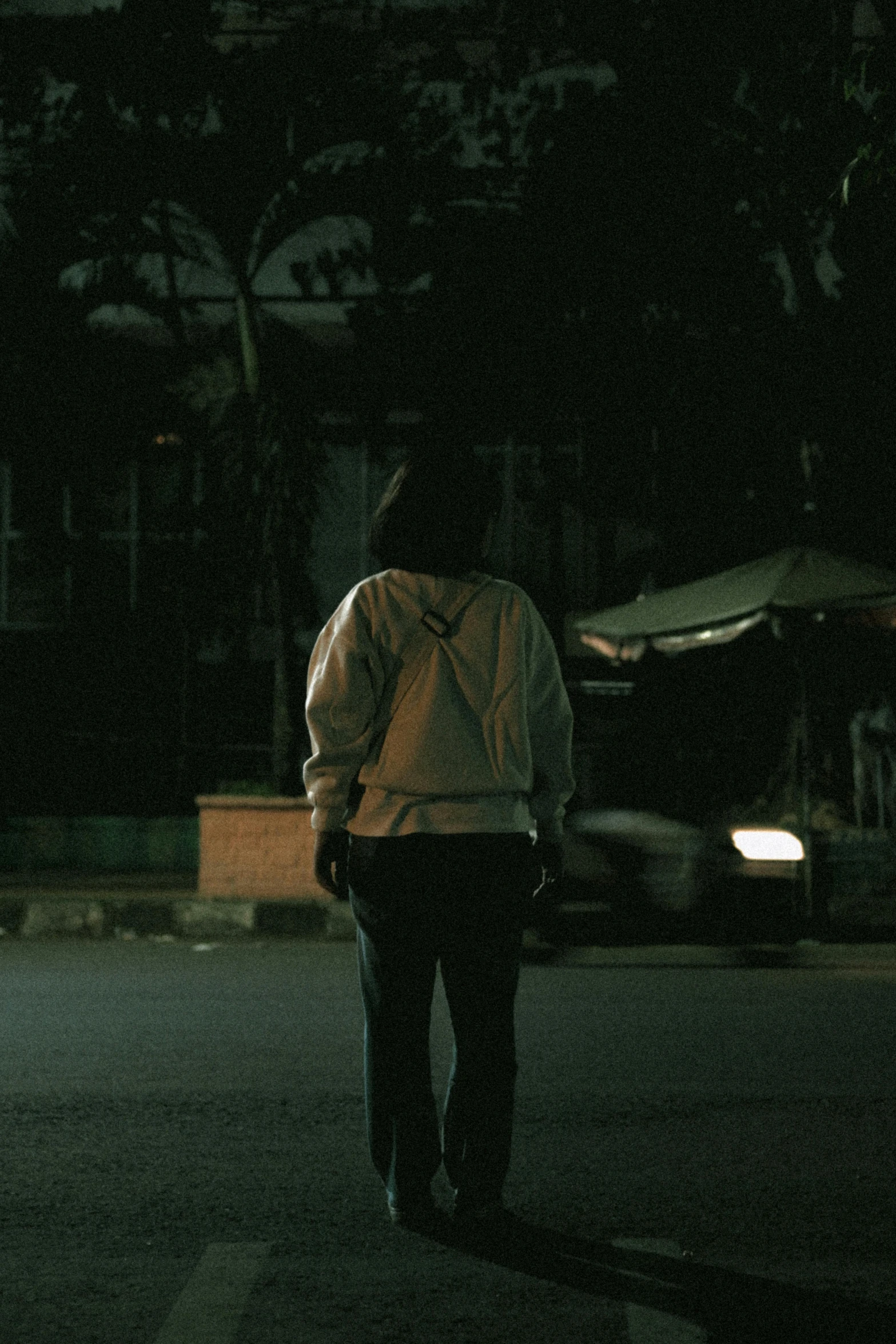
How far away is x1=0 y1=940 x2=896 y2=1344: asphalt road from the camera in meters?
3.71

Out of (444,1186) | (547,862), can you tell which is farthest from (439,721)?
(444,1186)

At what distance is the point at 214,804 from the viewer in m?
13.5

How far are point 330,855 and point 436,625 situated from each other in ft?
1.90

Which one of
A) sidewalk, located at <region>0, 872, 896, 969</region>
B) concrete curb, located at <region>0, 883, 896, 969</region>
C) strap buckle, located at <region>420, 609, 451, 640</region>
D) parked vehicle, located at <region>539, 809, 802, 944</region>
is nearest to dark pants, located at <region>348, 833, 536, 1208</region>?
strap buckle, located at <region>420, 609, 451, 640</region>

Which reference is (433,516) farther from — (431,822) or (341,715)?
(431,822)

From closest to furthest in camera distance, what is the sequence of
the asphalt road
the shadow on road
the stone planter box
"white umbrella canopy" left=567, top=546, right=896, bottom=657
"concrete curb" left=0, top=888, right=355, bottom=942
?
1. the shadow on road
2. the asphalt road
3. "white umbrella canopy" left=567, top=546, right=896, bottom=657
4. "concrete curb" left=0, top=888, right=355, bottom=942
5. the stone planter box

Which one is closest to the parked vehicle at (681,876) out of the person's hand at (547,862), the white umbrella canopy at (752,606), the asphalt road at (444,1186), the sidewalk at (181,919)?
the sidewalk at (181,919)

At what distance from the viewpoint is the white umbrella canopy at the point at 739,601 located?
1241cm

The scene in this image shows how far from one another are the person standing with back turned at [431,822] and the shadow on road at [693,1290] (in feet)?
0.43

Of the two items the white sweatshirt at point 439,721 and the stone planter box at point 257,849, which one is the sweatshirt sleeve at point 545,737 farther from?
the stone planter box at point 257,849

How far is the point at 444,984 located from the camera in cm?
416

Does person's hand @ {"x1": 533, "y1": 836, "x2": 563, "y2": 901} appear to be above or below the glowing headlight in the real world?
above

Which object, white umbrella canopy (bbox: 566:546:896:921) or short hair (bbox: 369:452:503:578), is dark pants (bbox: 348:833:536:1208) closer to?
short hair (bbox: 369:452:503:578)

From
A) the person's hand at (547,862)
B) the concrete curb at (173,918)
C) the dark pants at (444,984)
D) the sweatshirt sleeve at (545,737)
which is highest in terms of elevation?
the sweatshirt sleeve at (545,737)
